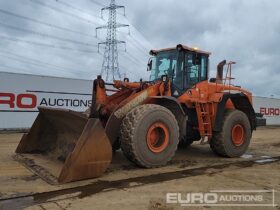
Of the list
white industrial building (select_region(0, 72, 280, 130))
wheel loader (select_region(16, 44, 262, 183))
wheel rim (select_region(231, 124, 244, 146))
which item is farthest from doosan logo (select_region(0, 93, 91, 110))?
wheel rim (select_region(231, 124, 244, 146))

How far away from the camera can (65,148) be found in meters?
8.00

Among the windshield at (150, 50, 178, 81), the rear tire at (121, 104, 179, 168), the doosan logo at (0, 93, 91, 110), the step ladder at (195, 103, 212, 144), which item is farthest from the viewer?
the doosan logo at (0, 93, 91, 110)

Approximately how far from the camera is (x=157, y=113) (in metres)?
7.68

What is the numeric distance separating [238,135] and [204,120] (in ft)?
4.16

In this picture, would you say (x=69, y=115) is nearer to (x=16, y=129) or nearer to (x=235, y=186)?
(x=235, y=186)

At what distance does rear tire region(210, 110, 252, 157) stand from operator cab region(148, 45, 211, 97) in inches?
47.0

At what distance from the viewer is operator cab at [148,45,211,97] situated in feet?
30.0

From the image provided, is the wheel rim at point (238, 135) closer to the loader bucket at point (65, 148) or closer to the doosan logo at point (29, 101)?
the loader bucket at point (65, 148)

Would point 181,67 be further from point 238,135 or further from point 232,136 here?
point 238,135

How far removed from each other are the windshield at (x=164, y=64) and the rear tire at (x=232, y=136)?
1.79 m

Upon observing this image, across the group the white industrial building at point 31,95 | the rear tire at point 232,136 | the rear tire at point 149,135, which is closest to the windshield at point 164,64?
the rear tire at point 149,135

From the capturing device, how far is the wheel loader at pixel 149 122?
6.61 metres

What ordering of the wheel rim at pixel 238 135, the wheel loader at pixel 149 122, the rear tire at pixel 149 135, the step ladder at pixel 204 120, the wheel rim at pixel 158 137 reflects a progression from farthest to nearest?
the wheel rim at pixel 238 135
the step ladder at pixel 204 120
the wheel rim at pixel 158 137
the rear tire at pixel 149 135
the wheel loader at pixel 149 122

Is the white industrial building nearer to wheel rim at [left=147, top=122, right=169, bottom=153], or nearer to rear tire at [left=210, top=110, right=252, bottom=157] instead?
rear tire at [left=210, top=110, right=252, bottom=157]
